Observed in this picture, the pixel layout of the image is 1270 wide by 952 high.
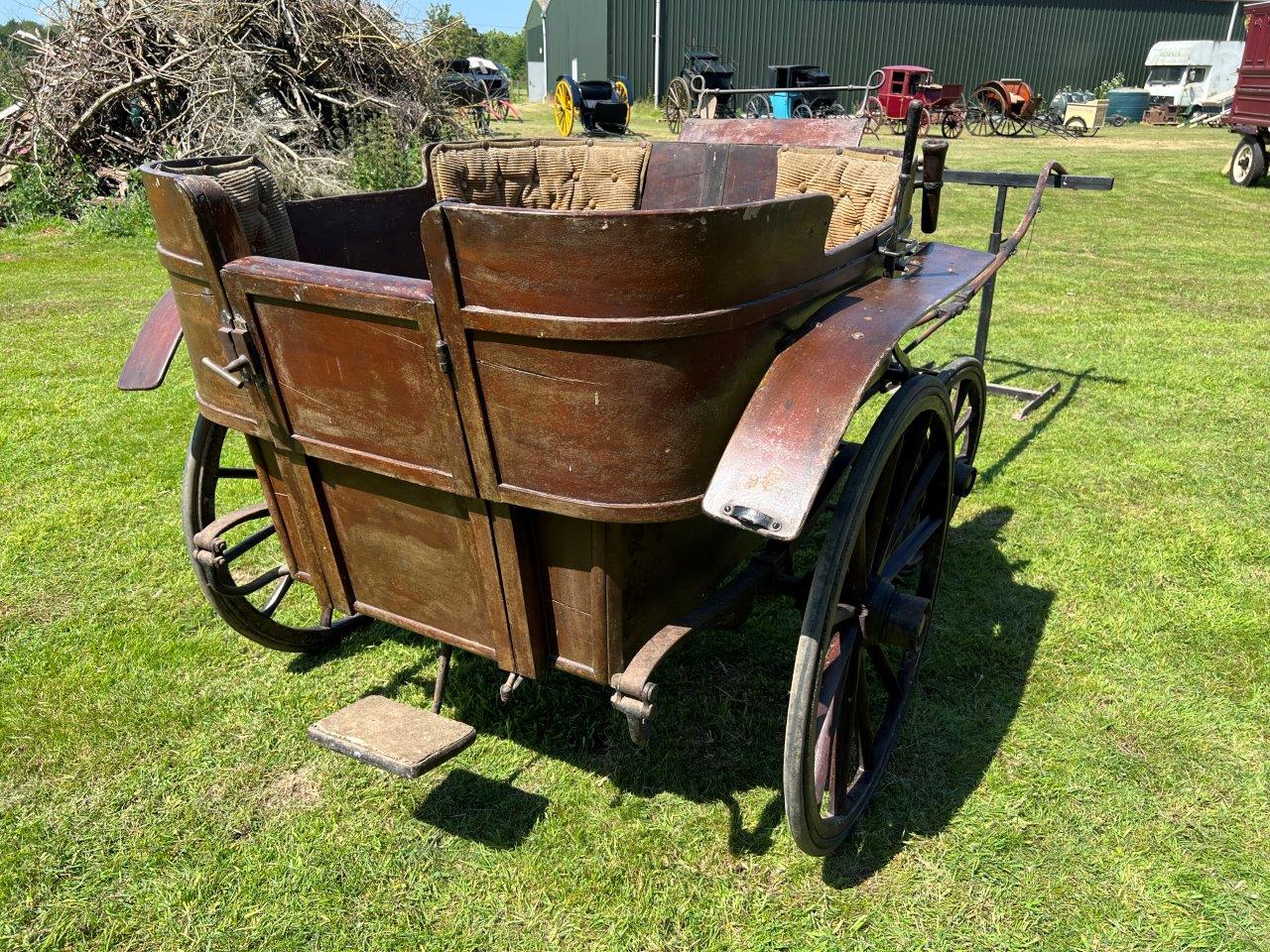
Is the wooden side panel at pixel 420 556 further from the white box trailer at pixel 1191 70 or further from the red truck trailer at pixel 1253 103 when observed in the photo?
the white box trailer at pixel 1191 70

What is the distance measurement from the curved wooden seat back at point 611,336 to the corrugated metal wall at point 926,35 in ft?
80.2

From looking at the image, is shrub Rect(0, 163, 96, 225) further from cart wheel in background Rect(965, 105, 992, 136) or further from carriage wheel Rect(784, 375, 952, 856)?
cart wheel in background Rect(965, 105, 992, 136)

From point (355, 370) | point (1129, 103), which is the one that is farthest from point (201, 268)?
point (1129, 103)

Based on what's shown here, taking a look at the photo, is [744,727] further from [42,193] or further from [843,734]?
[42,193]

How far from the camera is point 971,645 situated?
3098 mm

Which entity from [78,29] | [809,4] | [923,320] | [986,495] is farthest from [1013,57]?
[923,320]

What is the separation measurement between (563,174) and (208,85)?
729cm

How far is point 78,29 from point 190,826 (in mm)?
9826

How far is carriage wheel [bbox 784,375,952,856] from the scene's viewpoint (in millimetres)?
1854

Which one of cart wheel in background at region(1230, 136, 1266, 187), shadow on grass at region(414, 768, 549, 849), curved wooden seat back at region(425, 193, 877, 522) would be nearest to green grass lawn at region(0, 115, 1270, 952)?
shadow on grass at region(414, 768, 549, 849)

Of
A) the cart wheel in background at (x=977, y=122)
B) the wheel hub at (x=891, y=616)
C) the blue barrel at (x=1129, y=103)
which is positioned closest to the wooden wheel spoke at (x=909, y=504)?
the wheel hub at (x=891, y=616)

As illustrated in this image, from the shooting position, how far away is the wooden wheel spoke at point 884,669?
2.39 m

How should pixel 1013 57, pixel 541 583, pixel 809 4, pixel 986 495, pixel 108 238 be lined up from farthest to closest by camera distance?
pixel 1013 57, pixel 809 4, pixel 108 238, pixel 986 495, pixel 541 583

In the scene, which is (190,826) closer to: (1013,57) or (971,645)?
(971,645)
